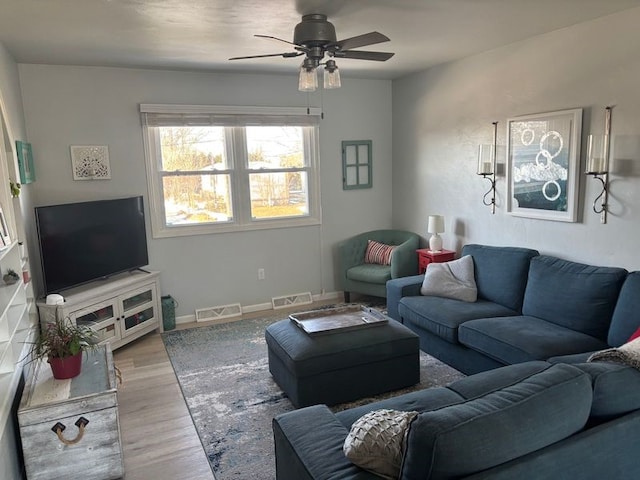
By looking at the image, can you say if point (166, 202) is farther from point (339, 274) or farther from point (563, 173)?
point (563, 173)

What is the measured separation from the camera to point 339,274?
5703 millimetres

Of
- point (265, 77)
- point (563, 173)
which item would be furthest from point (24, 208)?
point (563, 173)

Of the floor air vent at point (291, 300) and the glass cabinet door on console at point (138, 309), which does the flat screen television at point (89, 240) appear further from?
the floor air vent at point (291, 300)

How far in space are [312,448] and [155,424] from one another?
1.68 metres

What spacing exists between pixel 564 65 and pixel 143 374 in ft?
13.2

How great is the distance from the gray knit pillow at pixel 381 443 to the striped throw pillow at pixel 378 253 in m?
3.74

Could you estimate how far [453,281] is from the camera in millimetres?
4066

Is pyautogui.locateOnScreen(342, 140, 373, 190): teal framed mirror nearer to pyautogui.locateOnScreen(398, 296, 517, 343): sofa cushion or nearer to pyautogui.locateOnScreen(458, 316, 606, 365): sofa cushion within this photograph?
pyautogui.locateOnScreen(398, 296, 517, 343): sofa cushion

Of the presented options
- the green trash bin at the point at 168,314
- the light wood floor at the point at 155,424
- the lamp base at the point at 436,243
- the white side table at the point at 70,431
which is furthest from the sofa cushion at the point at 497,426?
the green trash bin at the point at 168,314

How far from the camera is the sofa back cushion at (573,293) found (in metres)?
3.05

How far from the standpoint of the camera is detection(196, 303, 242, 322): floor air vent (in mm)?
5031

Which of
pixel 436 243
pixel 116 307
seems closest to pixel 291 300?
pixel 436 243

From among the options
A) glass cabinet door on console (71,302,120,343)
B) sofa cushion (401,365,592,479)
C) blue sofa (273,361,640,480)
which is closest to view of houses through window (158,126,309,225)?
glass cabinet door on console (71,302,120,343)

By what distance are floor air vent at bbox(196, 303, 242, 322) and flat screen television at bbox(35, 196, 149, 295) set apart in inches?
31.9
